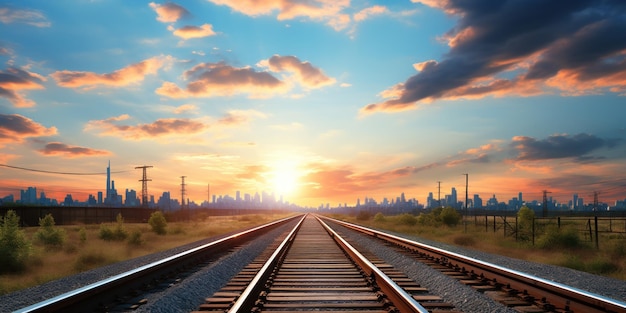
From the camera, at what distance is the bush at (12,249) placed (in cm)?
1656

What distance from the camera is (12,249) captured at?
17.2 m

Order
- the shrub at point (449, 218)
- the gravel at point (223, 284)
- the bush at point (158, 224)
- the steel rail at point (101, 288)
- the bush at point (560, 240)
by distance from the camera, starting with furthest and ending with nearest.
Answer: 1. the shrub at point (449, 218)
2. the bush at point (158, 224)
3. the bush at point (560, 240)
4. the gravel at point (223, 284)
5. the steel rail at point (101, 288)

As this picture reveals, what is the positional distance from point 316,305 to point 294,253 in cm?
878

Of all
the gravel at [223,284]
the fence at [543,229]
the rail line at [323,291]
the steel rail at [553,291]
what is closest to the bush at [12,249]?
the gravel at [223,284]

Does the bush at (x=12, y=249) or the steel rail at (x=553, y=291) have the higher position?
the steel rail at (x=553, y=291)

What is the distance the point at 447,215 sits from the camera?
51.8 meters

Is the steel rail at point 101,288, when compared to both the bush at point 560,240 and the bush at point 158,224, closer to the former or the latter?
the bush at point 560,240

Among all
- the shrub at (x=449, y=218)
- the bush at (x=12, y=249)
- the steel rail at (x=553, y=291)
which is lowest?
the shrub at (x=449, y=218)

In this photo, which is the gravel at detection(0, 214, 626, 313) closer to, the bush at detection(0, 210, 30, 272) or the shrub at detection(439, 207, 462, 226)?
the bush at detection(0, 210, 30, 272)

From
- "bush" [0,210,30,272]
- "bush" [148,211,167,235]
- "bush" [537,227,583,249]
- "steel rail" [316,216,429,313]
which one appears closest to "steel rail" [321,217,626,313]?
"steel rail" [316,216,429,313]

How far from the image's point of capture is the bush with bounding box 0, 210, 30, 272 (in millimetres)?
16562

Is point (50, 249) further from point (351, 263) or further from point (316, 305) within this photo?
point (316, 305)

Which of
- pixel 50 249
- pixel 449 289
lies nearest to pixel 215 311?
pixel 449 289

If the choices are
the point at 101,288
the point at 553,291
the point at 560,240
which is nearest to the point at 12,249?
the point at 101,288
